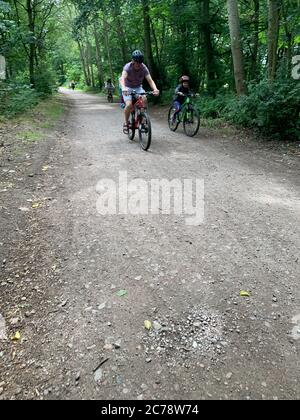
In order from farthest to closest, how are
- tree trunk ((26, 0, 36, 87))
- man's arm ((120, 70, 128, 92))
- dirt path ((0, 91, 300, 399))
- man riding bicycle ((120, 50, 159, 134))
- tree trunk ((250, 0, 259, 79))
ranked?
tree trunk ((26, 0, 36, 87)) → tree trunk ((250, 0, 259, 79)) → man's arm ((120, 70, 128, 92)) → man riding bicycle ((120, 50, 159, 134)) → dirt path ((0, 91, 300, 399))

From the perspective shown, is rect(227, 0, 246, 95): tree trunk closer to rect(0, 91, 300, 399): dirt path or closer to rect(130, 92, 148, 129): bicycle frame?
rect(130, 92, 148, 129): bicycle frame

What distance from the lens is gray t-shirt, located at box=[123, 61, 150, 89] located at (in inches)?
318

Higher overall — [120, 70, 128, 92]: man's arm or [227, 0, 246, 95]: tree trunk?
[227, 0, 246, 95]: tree trunk

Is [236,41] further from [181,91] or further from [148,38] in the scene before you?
[148,38]

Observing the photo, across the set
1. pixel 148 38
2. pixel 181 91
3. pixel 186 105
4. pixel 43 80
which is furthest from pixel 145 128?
pixel 43 80

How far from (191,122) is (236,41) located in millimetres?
3446

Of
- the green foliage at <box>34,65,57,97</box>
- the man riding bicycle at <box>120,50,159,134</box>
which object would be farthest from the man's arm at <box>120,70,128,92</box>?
the green foliage at <box>34,65,57,97</box>

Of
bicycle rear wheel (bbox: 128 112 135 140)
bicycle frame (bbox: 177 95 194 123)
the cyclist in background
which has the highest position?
the cyclist in background

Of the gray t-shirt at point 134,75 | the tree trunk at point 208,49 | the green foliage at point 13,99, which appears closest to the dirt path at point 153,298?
the gray t-shirt at point 134,75

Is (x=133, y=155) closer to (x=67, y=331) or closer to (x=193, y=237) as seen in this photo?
(x=193, y=237)

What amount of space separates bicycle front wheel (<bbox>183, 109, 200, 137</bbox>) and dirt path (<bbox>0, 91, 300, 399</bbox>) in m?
4.32

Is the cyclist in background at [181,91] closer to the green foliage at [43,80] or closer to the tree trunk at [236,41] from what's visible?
the tree trunk at [236,41]

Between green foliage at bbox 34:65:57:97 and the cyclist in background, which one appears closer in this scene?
the cyclist in background

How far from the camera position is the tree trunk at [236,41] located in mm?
10492
